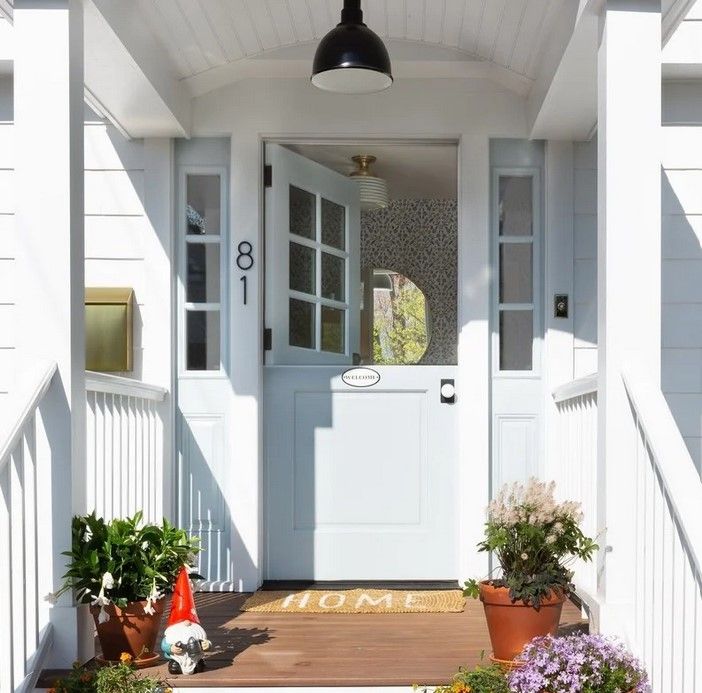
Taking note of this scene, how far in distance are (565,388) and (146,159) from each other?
2.08 meters

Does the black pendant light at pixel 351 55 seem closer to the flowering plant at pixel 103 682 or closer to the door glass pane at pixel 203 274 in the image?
the door glass pane at pixel 203 274

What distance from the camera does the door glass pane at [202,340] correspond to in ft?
15.0

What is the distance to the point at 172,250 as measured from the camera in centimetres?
452

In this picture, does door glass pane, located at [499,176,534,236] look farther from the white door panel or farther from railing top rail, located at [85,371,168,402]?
railing top rail, located at [85,371,168,402]

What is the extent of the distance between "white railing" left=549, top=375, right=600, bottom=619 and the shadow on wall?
513 millimetres

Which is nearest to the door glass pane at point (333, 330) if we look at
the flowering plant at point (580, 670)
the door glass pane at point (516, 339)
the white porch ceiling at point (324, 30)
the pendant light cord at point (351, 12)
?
the door glass pane at point (516, 339)

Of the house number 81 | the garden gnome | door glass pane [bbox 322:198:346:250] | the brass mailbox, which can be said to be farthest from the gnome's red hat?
door glass pane [bbox 322:198:346:250]

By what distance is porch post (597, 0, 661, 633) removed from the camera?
2.95m

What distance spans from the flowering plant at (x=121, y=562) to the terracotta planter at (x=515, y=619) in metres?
0.94

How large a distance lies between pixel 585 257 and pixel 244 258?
150 cm

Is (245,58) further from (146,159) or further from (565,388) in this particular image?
(565,388)

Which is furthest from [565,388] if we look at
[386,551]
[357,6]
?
[357,6]

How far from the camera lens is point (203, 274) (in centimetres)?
457

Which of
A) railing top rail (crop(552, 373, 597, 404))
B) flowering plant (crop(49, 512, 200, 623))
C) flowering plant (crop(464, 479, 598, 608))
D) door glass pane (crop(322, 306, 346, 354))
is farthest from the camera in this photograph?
door glass pane (crop(322, 306, 346, 354))
